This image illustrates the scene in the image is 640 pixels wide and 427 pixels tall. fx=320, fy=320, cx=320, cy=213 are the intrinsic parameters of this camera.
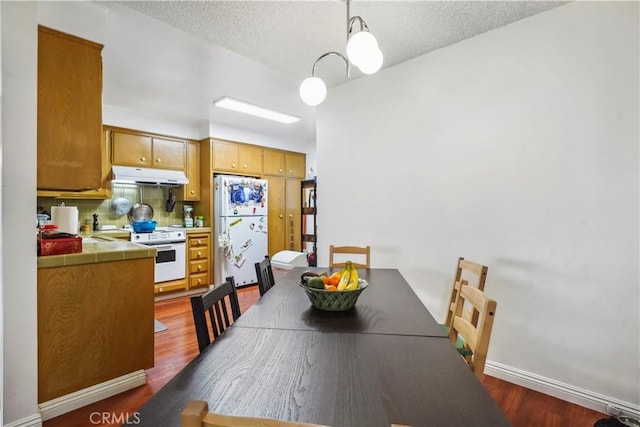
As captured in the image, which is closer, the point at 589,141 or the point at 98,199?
the point at 589,141

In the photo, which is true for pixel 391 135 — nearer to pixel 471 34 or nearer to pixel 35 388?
pixel 471 34

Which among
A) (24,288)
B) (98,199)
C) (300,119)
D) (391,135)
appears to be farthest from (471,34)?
(98,199)

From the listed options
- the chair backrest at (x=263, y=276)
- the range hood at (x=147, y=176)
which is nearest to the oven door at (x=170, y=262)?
the range hood at (x=147, y=176)

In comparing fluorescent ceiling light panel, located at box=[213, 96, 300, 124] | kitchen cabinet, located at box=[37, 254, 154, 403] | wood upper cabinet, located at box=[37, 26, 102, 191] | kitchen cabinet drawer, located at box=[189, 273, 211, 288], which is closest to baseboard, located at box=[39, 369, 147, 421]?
kitchen cabinet, located at box=[37, 254, 154, 403]

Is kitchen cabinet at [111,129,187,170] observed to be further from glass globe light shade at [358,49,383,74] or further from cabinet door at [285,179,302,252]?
glass globe light shade at [358,49,383,74]

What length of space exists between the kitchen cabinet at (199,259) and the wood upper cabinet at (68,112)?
7.67 feet

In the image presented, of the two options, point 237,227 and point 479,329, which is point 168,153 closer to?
point 237,227

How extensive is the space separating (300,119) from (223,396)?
395 cm

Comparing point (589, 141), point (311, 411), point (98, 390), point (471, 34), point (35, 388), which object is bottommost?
point (98, 390)

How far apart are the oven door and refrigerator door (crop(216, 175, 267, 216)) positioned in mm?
719

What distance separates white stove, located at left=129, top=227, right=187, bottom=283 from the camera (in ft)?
12.7

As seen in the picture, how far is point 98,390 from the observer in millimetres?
1913

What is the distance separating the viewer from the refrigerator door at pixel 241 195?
440 centimetres

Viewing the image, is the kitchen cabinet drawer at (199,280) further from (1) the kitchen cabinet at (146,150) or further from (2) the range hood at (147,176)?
(1) the kitchen cabinet at (146,150)
